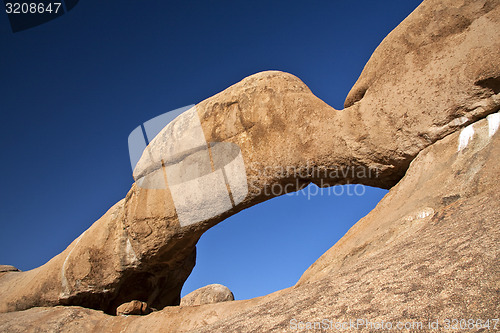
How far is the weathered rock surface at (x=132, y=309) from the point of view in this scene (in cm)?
844

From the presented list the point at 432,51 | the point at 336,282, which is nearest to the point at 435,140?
the point at 432,51

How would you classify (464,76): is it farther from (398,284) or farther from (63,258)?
(63,258)

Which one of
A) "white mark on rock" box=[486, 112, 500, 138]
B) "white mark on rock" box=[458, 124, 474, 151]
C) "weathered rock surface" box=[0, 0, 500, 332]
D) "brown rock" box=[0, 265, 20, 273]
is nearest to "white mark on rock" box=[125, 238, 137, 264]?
"weathered rock surface" box=[0, 0, 500, 332]

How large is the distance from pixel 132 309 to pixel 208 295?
5891mm

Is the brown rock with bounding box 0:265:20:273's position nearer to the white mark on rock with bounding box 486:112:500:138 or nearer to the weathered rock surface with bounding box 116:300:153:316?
the weathered rock surface with bounding box 116:300:153:316

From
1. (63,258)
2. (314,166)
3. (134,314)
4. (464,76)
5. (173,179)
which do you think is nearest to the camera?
(464,76)

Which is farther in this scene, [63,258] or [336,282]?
[63,258]

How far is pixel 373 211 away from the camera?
5.58m

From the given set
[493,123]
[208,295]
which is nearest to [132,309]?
[208,295]

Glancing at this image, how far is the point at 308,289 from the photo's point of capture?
3.56 m

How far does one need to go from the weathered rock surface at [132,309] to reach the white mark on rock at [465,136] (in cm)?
684

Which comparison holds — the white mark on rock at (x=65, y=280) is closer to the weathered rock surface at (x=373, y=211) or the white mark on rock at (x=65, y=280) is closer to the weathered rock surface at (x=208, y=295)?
the weathered rock surface at (x=373, y=211)

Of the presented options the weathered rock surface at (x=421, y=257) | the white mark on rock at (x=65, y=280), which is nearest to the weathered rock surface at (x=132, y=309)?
the white mark on rock at (x=65, y=280)

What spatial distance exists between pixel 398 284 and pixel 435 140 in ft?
10.2
